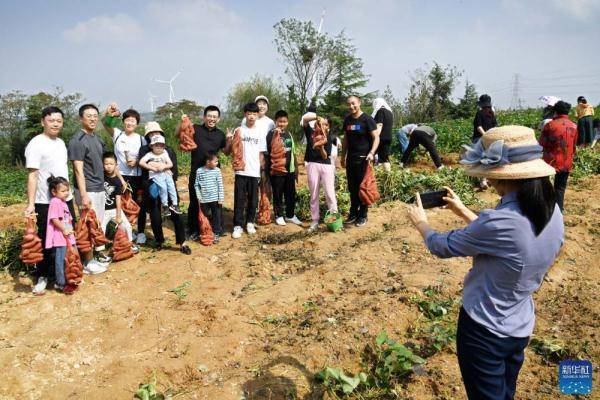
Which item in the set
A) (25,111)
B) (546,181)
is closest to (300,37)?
(25,111)

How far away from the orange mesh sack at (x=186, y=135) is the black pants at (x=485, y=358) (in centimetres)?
439

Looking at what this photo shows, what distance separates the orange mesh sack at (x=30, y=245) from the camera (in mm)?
4238

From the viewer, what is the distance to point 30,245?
4258 mm

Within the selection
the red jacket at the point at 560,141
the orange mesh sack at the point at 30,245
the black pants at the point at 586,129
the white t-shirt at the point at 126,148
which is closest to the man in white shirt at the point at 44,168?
the orange mesh sack at the point at 30,245

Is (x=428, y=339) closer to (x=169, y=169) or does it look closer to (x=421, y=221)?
(x=421, y=221)

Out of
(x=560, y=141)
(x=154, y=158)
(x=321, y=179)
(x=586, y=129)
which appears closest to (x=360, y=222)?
(x=321, y=179)

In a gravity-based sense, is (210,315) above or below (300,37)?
below

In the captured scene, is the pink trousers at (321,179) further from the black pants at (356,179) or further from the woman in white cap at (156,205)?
the woman in white cap at (156,205)

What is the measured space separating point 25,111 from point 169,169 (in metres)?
21.6

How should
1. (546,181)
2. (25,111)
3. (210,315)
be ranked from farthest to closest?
(25,111), (210,315), (546,181)

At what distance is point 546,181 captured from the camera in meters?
1.81

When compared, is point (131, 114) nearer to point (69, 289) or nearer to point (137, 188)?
point (137, 188)

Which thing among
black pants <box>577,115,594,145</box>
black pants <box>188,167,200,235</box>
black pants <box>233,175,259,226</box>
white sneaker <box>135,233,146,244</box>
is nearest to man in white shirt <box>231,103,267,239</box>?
black pants <box>233,175,259,226</box>

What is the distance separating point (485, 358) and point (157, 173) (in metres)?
4.36
